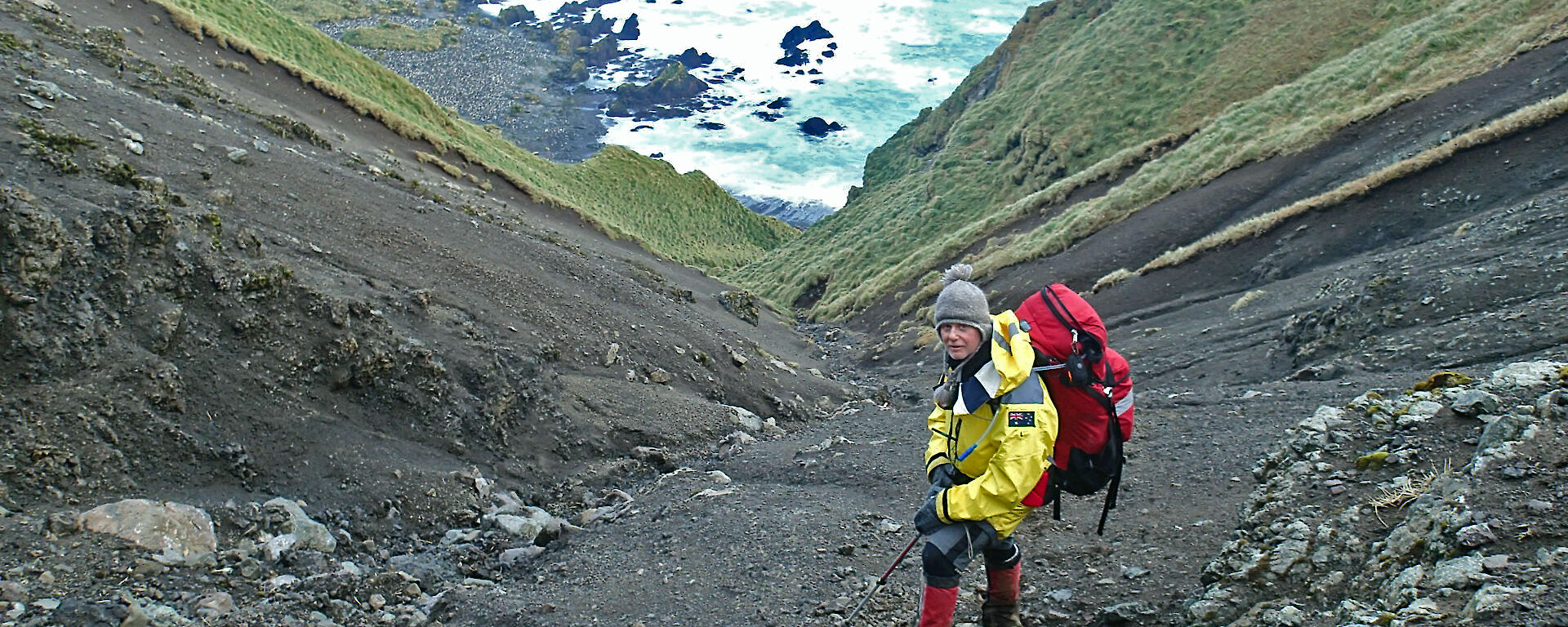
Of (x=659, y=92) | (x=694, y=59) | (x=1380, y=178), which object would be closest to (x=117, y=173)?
(x=1380, y=178)

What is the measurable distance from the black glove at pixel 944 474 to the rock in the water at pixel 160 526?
5778mm

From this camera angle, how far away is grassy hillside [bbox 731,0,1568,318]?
29.0 meters

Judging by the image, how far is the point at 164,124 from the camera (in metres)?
15.4

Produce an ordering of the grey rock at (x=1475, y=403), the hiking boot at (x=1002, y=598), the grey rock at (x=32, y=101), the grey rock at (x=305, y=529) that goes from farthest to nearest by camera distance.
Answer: the grey rock at (x=32, y=101) < the grey rock at (x=305, y=529) < the grey rock at (x=1475, y=403) < the hiking boot at (x=1002, y=598)

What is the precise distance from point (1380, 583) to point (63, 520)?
8.56m

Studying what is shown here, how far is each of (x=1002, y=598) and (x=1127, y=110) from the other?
43901mm

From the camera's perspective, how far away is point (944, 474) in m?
5.45

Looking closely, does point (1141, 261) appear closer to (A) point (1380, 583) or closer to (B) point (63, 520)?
(A) point (1380, 583)

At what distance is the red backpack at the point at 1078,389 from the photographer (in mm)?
5215

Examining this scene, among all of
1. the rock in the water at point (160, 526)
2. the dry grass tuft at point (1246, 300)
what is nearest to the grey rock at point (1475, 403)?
the rock in the water at point (160, 526)

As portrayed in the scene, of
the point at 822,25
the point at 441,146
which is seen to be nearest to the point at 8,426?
the point at 441,146

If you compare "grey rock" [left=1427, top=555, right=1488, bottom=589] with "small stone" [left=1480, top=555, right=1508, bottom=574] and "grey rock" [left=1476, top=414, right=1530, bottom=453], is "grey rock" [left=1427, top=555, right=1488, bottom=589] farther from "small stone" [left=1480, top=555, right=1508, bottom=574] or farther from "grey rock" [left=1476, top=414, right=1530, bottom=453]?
"grey rock" [left=1476, top=414, right=1530, bottom=453]

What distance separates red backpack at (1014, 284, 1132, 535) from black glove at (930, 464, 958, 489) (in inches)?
17.3

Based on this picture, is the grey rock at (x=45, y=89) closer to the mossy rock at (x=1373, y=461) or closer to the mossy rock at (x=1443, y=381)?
the mossy rock at (x=1373, y=461)
